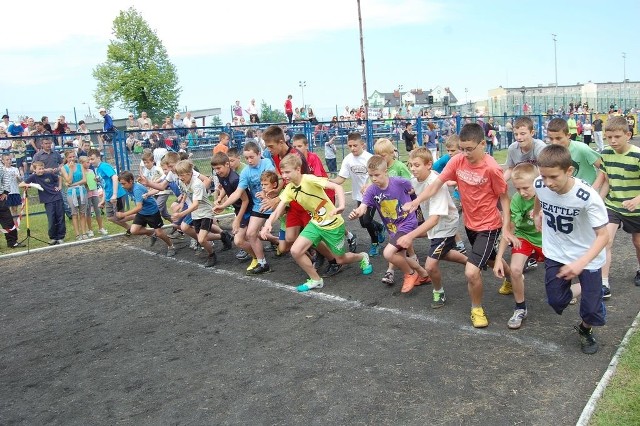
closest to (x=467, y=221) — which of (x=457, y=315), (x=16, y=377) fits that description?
(x=457, y=315)

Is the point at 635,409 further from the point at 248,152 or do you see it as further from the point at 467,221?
the point at 248,152

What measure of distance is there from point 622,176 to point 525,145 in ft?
4.21

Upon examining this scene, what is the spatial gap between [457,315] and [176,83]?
4986 centimetres

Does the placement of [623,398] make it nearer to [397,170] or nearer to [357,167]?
[397,170]

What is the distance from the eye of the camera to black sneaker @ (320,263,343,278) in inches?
285

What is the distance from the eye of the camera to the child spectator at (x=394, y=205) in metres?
6.09

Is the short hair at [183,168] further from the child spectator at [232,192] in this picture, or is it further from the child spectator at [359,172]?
the child spectator at [359,172]

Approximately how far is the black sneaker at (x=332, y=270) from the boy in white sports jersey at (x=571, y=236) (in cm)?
322

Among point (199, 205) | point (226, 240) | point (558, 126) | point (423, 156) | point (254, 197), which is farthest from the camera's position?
point (226, 240)

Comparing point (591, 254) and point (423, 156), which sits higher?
point (423, 156)

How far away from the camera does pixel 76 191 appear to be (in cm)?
1124

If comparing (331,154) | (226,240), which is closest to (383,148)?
(226,240)

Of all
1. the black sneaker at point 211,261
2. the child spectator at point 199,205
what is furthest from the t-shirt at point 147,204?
the black sneaker at point 211,261

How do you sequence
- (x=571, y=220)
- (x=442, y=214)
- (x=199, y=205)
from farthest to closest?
(x=199, y=205), (x=442, y=214), (x=571, y=220)
